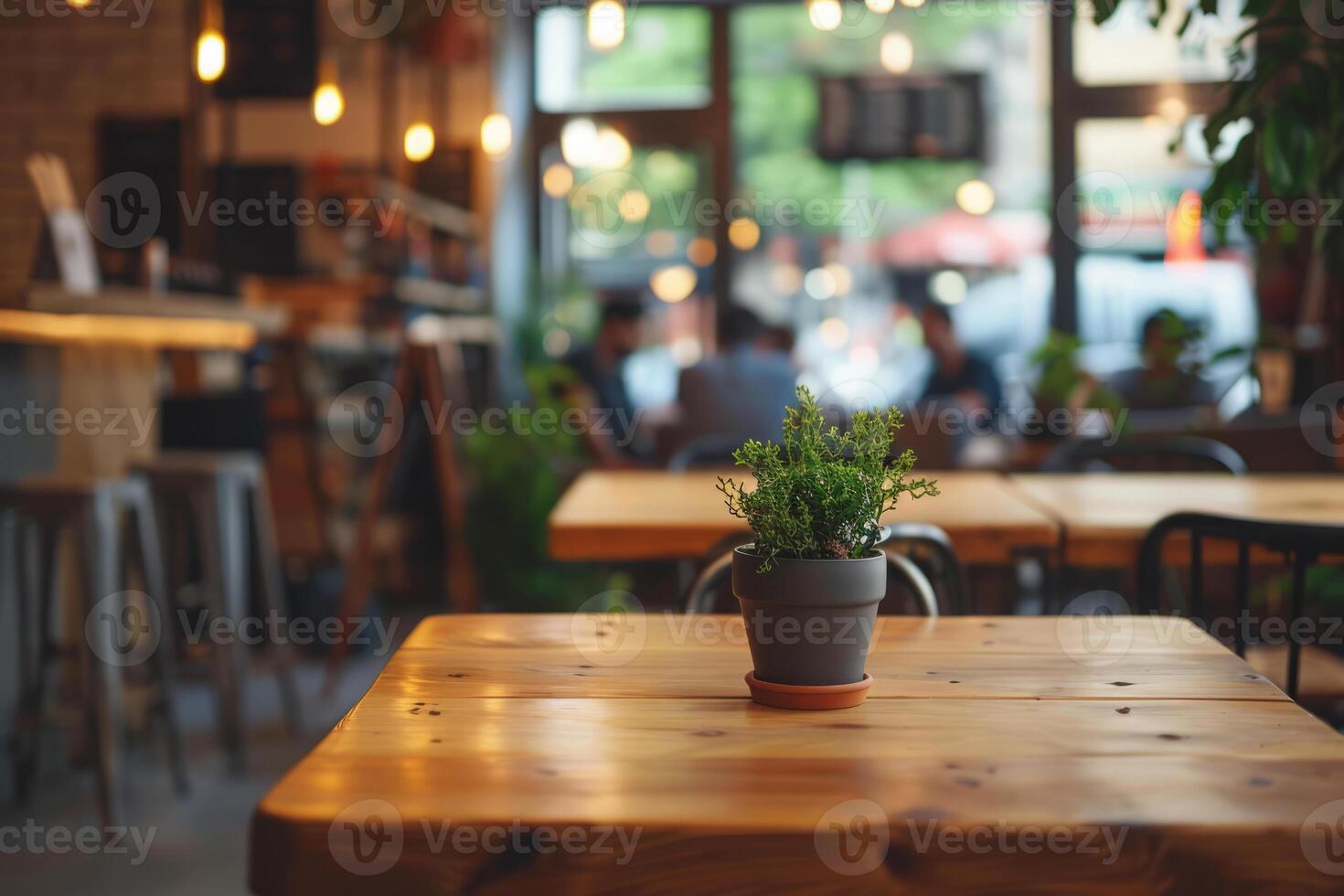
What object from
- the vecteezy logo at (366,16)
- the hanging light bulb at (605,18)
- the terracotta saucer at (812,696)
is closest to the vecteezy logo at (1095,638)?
the terracotta saucer at (812,696)

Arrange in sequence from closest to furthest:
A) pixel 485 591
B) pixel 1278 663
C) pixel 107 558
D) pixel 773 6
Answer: pixel 1278 663, pixel 107 558, pixel 485 591, pixel 773 6

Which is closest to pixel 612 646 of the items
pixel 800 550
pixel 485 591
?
pixel 800 550

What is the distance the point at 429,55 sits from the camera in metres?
6.13

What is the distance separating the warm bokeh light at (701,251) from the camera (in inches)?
276

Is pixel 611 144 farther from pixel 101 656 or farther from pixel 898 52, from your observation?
pixel 101 656

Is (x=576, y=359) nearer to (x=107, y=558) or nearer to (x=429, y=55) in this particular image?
(x=429, y=55)

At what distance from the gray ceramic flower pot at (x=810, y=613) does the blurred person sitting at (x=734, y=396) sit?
125 inches

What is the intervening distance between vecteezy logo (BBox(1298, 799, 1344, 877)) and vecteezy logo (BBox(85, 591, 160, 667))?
2.71 metres

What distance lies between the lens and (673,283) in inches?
279

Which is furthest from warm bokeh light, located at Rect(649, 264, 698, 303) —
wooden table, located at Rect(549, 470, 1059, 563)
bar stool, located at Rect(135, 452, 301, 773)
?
wooden table, located at Rect(549, 470, 1059, 563)

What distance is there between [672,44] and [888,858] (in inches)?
260

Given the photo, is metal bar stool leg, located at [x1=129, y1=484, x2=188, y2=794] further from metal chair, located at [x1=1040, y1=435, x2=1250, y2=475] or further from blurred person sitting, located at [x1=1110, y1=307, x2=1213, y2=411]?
blurred person sitting, located at [x1=1110, y1=307, x2=1213, y2=411]

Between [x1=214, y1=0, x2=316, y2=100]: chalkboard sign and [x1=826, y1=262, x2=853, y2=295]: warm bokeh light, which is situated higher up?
[x1=214, y1=0, x2=316, y2=100]: chalkboard sign

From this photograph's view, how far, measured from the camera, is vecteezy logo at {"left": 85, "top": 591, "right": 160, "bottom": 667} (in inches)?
114
